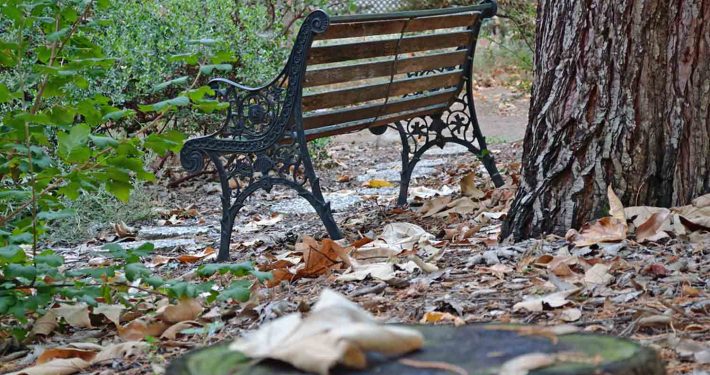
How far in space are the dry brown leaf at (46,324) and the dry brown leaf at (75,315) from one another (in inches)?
0.9

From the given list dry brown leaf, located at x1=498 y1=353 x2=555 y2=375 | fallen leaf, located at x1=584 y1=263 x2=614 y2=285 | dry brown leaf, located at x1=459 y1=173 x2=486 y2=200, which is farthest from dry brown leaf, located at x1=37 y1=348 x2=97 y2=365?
dry brown leaf, located at x1=459 y1=173 x2=486 y2=200

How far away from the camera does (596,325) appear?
105 inches

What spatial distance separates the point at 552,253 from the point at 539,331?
5.86ft

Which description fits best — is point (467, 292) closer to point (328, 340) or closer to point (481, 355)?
point (481, 355)

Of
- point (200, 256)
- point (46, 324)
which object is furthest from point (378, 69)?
point (46, 324)

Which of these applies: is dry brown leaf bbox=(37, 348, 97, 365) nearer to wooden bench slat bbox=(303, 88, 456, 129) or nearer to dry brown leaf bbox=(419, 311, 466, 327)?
dry brown leaf bbox=(419, 311, 466, 327)

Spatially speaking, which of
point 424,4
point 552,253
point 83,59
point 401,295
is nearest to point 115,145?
point 83,59

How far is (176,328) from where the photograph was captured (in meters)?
3.20

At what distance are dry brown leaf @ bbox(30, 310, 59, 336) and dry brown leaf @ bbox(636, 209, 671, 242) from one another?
2.06 metres

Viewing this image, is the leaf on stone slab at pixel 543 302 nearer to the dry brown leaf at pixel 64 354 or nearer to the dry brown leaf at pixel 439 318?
the dry brown leaf at pixel 439 318

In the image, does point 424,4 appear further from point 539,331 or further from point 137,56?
point 539,331

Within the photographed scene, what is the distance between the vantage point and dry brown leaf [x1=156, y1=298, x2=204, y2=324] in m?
3.32

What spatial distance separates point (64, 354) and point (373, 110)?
2.94m

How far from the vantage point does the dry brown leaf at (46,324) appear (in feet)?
11.2
